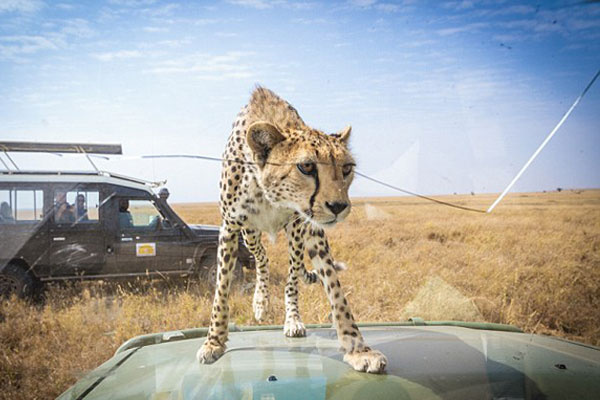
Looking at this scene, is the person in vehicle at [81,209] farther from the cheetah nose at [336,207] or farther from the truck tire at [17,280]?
the cheetah nose at [336,207]

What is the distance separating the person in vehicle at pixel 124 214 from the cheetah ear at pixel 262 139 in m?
1.42

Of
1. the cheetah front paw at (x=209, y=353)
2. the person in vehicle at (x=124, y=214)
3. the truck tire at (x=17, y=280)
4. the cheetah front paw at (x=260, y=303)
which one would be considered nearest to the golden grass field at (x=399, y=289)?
the truck tire at (x=17, y=280)

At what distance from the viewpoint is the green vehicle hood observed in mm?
1135

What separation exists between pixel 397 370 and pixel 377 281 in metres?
2.06

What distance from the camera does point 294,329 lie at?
5.74 feet

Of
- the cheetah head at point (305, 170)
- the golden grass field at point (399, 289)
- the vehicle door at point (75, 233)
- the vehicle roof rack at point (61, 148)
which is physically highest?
the vehicle roof rack at point (61, 148)

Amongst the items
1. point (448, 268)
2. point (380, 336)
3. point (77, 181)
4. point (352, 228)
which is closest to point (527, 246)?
point (448, 268)

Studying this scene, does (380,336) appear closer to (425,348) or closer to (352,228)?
(425,348)

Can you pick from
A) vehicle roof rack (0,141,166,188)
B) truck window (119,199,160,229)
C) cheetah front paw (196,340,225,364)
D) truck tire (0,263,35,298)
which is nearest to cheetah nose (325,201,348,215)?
cheetah front paw (196,340,225,364)

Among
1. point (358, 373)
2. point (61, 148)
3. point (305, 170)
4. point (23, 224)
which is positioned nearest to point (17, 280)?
point (23, 224)

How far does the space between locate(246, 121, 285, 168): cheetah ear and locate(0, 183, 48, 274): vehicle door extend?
4.42ft

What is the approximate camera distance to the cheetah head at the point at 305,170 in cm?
134

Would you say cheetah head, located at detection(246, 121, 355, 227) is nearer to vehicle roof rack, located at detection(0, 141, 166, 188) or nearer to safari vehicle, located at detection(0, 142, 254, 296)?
vehicle roof rack, located at detection(0, 141, 166, 188)

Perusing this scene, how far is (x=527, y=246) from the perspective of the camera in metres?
4.06
